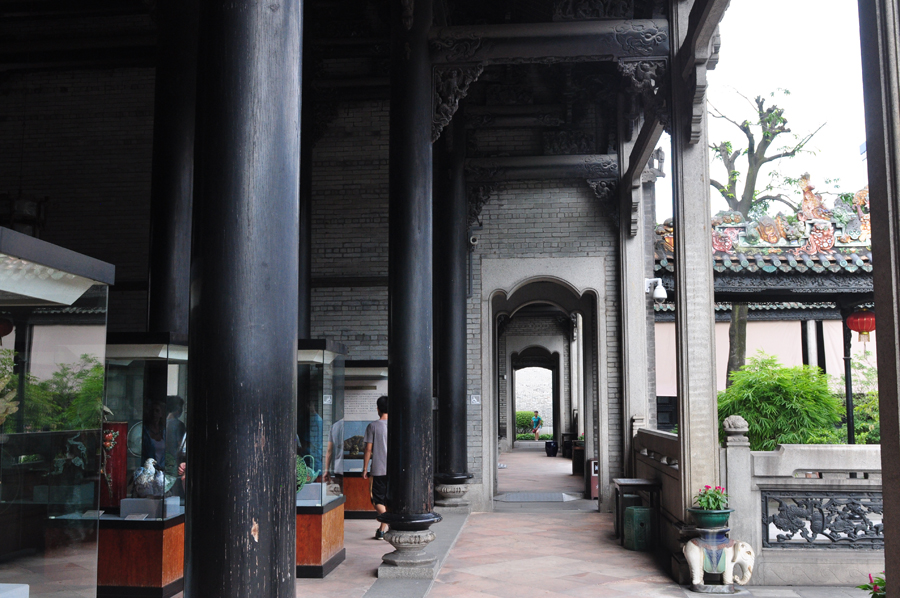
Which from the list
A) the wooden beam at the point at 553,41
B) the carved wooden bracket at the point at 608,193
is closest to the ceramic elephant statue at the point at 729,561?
the wooden beam at the point at 553,41

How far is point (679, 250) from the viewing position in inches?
285

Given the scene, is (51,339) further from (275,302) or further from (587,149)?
(587,149)

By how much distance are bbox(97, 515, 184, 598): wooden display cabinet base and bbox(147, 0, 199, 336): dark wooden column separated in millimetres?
1825

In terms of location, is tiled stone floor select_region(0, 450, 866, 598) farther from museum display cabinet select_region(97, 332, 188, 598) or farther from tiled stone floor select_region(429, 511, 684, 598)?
museum display cabinet select_region(97, 332, 188, 598)

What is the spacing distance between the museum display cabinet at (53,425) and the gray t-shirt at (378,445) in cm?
463

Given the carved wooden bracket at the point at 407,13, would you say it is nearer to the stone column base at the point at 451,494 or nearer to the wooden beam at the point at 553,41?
the wooden beam at the point at 553,41

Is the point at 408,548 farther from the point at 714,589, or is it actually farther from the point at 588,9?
the point at 588,9

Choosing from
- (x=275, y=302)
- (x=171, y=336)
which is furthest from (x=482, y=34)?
(x=275, y=302)

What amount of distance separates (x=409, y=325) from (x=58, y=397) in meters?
3.40

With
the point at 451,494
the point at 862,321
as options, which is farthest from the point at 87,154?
the point at 862,321

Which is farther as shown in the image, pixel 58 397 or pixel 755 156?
pixel 755 156

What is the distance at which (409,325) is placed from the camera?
6.79 meters

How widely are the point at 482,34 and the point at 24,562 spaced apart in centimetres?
599

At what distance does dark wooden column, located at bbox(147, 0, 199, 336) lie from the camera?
6949 mm
